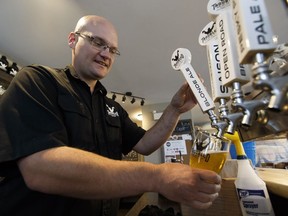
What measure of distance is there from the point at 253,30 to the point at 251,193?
441 mm

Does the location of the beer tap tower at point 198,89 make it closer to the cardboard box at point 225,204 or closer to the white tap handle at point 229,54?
the white tap handle at point 229,54

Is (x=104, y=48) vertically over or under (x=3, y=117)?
over

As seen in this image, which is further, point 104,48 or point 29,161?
point 104,48

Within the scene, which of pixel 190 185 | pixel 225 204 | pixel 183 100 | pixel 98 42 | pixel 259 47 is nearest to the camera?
pixel 259 47

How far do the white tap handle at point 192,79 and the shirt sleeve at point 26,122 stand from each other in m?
0.34

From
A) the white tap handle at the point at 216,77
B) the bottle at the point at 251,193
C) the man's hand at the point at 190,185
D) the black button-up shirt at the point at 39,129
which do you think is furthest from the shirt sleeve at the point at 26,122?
the bottle at the point at 251,193

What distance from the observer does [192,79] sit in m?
0.48

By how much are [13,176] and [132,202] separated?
2.90 meters

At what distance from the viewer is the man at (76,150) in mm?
412

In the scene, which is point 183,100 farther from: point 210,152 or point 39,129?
point 39,129

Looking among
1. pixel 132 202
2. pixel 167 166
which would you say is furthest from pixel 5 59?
pixel 132 202

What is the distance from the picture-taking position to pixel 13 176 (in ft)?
1.91

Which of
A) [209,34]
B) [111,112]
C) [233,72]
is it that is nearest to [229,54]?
[233,72]

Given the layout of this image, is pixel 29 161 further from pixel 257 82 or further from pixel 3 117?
pixel 257 82
